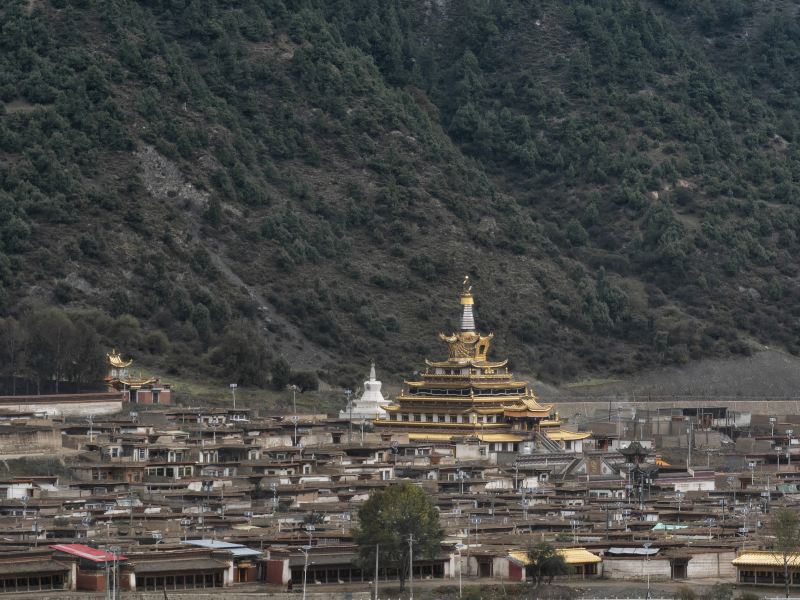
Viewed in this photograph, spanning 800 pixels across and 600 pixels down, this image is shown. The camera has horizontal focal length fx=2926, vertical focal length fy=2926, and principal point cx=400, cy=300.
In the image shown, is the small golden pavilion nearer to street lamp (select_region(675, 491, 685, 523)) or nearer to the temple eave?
the temple eave

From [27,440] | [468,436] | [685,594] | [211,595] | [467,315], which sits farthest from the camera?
[467,315]

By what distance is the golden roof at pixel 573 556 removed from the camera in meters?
96.1

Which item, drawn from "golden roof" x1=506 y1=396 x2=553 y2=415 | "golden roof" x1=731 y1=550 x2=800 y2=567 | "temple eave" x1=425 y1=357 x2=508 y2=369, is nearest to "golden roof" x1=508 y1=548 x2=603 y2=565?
"golden roof" x1=731 y1=550 x2=800 y2=567

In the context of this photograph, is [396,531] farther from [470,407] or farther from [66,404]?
[470,407]

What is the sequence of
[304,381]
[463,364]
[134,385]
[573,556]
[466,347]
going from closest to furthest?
[573,556] → [134,385] → [463,364] → [466,347] → [304,381]

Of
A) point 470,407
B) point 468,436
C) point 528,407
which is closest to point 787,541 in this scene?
point 468,436

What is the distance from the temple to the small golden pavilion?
36.4ft

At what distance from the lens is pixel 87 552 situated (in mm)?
92375

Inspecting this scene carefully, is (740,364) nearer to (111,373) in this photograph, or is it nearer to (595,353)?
(595,353)

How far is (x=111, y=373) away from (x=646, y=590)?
58947 mm

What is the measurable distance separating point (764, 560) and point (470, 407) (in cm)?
4820

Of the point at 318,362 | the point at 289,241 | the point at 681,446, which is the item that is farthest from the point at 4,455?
the point at 289,241

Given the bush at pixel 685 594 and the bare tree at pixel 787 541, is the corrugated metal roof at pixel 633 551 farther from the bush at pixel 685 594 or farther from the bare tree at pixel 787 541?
the bush at pixel 685 594

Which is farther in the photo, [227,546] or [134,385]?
[134,385]
